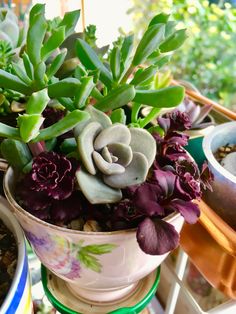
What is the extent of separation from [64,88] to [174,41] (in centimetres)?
14

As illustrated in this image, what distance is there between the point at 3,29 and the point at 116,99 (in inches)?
7.8

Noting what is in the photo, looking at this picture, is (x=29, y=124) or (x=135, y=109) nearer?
(x=29, y=124)

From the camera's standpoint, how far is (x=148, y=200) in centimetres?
31

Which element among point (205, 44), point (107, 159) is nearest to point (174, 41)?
point (107, 159)

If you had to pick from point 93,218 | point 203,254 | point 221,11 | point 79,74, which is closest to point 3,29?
point 79,74

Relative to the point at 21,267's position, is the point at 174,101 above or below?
above

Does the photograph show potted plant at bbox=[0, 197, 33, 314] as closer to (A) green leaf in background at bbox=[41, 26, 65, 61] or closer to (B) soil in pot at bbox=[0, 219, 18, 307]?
(B) soil in pot at bbox=[0, 219, 18, 307]

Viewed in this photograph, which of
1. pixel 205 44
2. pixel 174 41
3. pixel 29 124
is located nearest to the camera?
pixel 29 124

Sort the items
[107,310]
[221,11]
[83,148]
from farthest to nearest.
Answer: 1. [221,11]
2. [107,310]
3. [83,148]

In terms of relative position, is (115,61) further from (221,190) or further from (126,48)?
(221,190)

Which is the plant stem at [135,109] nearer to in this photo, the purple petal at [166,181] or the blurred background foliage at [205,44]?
the purple petal at [166,181]

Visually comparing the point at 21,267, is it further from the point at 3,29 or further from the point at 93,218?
the point at 3,29

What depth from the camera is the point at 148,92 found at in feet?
1.12

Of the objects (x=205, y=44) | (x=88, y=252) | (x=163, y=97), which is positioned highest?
(x=163, y=97)
